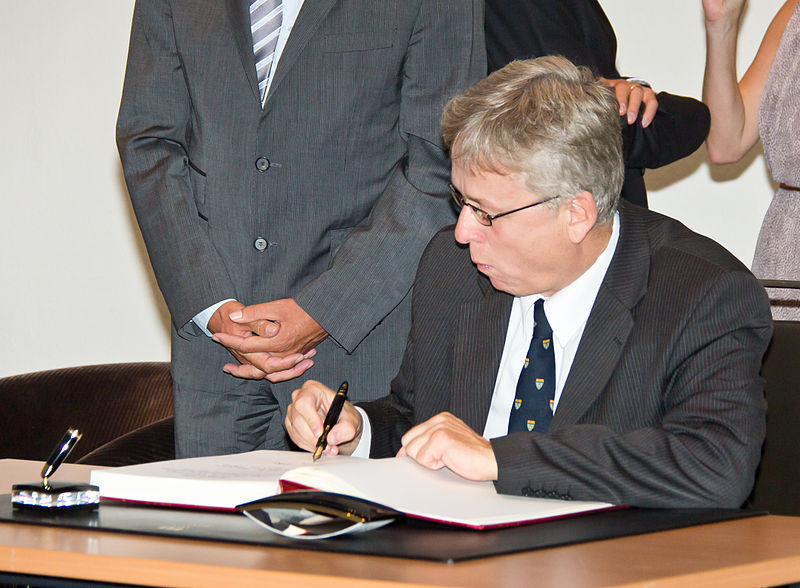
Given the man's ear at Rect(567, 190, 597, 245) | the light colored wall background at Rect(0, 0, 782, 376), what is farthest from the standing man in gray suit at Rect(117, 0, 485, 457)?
the light colored wall background at Rect(0, 0, 782, 376)

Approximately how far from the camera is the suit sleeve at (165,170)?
7.39ft

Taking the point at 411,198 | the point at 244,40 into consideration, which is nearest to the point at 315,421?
the point at 411,198

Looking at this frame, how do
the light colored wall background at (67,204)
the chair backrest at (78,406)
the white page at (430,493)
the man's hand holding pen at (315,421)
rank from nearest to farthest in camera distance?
the white page at (430,493), the man's hand holding pen at (315,421), the chair backrest at (78,406), the light colored wall background at (67,204)

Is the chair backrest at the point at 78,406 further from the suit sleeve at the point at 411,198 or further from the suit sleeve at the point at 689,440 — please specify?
the suit sleeve at the point at 689,440

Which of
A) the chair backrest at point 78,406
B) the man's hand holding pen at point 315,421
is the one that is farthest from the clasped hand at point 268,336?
the chair backrest at point 78,406

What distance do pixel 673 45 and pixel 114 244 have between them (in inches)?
91.2

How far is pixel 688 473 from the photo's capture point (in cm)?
145

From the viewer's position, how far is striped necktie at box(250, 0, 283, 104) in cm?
231

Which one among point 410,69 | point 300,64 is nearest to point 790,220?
point 410,69

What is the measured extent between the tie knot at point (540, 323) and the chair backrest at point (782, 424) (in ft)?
1.44

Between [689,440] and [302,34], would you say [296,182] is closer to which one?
[302,34]

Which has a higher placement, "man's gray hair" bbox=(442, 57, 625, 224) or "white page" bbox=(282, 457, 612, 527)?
"man's gray hair" bbox=(442, 57, 625, 224)

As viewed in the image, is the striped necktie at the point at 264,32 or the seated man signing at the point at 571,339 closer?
the seated man signing at the point at 571,339

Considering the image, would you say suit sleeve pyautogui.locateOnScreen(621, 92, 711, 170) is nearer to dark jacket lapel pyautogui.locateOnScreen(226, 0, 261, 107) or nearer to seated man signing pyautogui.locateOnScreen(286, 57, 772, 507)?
seated man signing pyautogui.locateOnScreen(286, 57, 772, 507)
